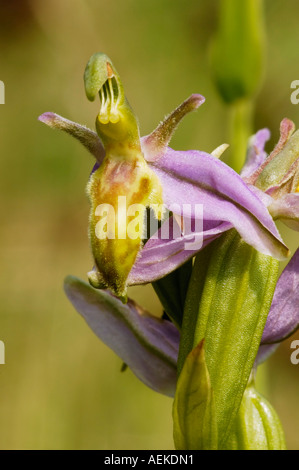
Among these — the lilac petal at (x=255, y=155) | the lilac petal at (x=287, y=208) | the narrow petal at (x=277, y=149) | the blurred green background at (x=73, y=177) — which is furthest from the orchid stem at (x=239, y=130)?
the blurred green background at (x=73, y=177)

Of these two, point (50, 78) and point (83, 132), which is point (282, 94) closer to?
point (50, 78)

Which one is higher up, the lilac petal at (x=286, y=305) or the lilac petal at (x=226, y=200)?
the lilac petal at (x=226, y=200)

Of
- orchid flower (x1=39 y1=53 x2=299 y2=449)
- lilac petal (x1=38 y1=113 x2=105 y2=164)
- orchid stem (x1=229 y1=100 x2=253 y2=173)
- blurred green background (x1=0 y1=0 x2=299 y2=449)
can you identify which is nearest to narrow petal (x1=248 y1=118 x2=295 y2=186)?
orchid flower (x1=39 y1=53 x2=299 y2=449)

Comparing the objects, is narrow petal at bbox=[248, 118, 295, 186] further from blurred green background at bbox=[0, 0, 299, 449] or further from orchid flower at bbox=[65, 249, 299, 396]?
blurred green background at bbox=[0, 0, 299, 449]

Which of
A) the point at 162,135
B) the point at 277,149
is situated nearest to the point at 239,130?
the point at 277,149

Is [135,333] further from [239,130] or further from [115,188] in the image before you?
[239,130]

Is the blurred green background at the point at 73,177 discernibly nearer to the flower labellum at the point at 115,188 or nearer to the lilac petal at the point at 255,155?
the lilac petal at the point at 255,155
